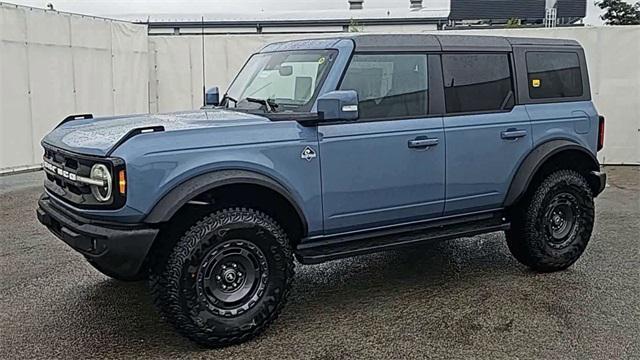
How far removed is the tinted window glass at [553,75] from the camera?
5094mm

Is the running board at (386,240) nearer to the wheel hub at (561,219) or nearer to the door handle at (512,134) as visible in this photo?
the wheel hub at (561,219)

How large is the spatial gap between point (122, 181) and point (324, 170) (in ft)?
4.21

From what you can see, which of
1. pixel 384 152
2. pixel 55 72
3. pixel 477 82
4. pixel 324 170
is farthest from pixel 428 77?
pixel 55 72

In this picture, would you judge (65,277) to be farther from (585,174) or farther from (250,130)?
(585,174)

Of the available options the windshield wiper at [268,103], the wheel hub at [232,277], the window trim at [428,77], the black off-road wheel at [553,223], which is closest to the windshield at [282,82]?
the windshield wiper at [268,103]

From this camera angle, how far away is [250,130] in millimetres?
3797

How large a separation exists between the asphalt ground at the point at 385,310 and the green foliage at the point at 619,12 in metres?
28.6

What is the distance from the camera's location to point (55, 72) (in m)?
10.5

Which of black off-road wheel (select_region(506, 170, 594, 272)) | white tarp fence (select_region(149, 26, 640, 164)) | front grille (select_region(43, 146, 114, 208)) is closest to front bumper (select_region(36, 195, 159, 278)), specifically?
front grille (select_region(43, 146, 114, 208))

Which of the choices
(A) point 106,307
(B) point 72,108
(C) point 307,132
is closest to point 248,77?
(C) point 307,132

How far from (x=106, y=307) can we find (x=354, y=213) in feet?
6.10

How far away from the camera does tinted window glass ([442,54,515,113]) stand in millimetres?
4674

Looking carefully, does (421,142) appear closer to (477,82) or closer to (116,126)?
(477,82)

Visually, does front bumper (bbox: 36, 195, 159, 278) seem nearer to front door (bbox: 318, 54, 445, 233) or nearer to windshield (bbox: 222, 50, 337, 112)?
front door (bbox: 318, 54, 445, 233)
